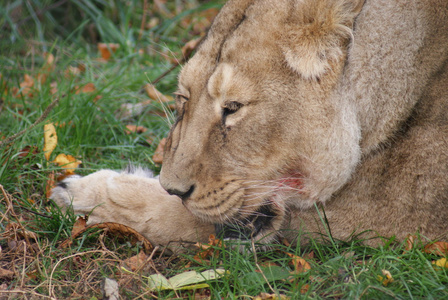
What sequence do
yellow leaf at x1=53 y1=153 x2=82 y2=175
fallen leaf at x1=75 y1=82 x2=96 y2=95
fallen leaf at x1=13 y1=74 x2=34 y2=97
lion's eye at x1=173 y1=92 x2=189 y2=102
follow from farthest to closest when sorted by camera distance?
fallen leaf at x1=75 y1=82 x2=96 y2=95, fallen leaf at x1=13 y1=74 x2=34 y2=97, yellow leaf at x1=53 y1=153 x2=82 y2=175, lion's eye at x1=173 y1=92 x2=189 y2=102

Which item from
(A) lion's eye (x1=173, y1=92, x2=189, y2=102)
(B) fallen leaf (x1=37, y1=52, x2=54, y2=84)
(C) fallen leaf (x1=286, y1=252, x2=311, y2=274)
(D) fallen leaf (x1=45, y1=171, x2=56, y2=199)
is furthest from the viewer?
(B) fallen leaf (x1=37, y1=52, x2=54, y2=84)

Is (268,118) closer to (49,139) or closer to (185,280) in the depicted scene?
(185,280)

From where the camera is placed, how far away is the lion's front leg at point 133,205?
3215mm

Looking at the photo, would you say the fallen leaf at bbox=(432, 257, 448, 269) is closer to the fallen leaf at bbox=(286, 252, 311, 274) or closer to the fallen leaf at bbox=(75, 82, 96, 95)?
the fallen leaf at bbox=(286, 252, 311, 274)

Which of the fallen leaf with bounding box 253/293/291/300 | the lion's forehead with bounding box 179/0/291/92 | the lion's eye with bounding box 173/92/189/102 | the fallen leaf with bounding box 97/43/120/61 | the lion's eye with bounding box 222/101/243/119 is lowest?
the fallen leaf with bounding box 97/43/120/61

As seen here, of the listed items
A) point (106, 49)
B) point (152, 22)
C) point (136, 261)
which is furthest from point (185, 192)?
point (152, 22)

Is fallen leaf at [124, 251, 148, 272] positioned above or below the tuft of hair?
above

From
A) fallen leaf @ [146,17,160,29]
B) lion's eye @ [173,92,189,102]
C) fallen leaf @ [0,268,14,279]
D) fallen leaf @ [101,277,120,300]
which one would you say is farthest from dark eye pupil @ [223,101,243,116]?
fallen leaf @ [146,17,160,29]

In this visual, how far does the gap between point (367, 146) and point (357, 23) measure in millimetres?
651

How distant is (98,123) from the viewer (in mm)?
4484

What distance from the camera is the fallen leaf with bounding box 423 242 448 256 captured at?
283 cm

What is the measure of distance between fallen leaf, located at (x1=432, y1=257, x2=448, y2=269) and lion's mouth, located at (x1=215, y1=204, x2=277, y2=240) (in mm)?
874

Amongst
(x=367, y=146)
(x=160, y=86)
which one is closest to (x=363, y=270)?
(x=367, y=146)

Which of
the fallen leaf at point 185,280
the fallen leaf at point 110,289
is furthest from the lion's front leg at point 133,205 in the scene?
the fallen leaf at point 110,289
